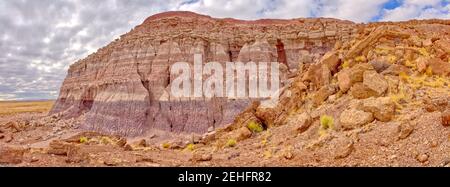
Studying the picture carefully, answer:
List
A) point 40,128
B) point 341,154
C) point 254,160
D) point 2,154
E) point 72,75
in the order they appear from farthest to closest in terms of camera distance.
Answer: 1. point 72,75
2. point 40,128
3. point 254,160
4. point 2,154
5. point 341,154

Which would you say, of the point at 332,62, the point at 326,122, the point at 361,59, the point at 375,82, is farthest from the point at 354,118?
the point at 332,62

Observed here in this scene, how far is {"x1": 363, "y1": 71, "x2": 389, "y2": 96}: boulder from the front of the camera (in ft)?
37.7

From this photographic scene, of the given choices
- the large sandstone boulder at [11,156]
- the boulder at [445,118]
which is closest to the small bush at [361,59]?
the boulder at [445,118]

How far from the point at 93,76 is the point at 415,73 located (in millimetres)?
39351

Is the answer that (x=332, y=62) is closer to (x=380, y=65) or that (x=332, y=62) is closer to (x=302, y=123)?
(x=380, y=65)

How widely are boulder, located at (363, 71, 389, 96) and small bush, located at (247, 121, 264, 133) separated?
15.0 ft

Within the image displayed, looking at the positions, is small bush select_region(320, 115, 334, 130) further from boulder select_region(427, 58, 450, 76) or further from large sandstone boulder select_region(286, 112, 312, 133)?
boulder select_region(427, 58, 450, 76)

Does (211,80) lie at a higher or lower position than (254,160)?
higher

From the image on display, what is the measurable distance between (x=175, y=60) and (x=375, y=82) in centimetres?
2757

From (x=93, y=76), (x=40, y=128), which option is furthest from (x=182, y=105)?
(x=40, y=128)

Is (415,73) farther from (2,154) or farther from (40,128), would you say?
(40,128)

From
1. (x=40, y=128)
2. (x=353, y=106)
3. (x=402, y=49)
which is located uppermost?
(x=402, y=49)

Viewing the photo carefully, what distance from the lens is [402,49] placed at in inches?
548
